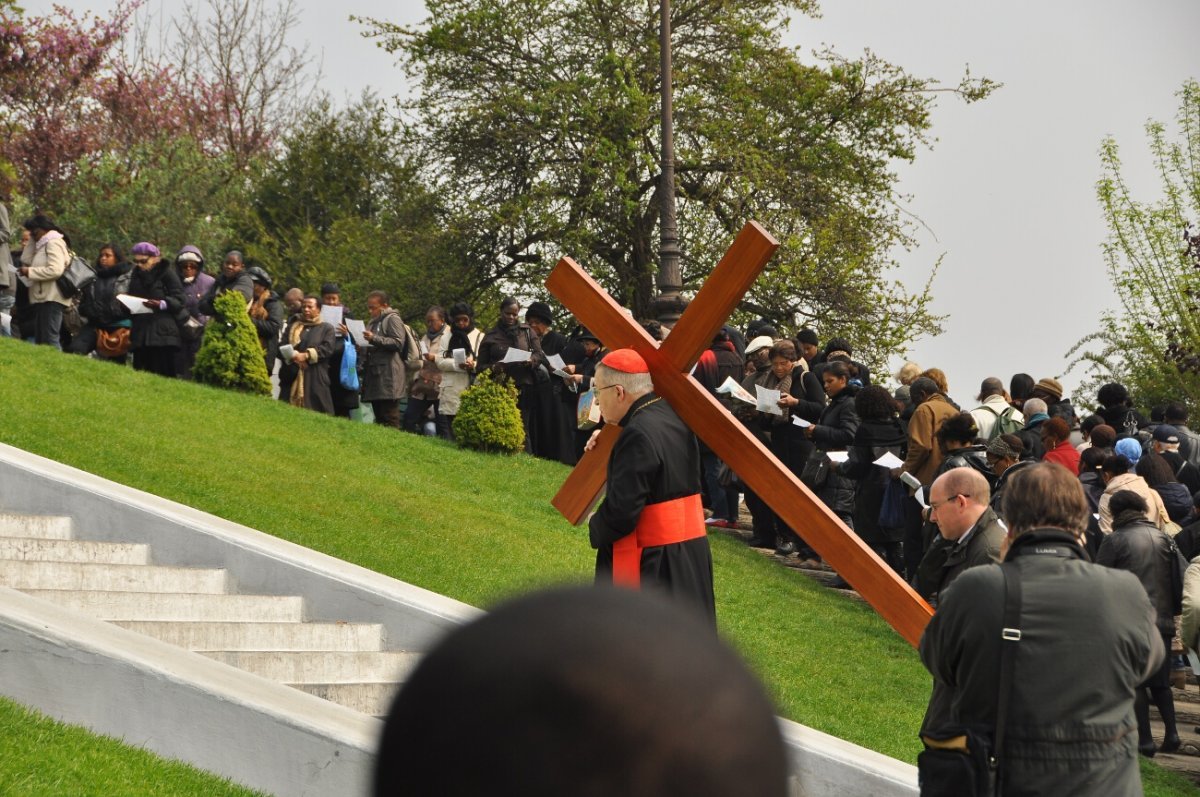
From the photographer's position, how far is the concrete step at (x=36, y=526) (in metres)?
8.36

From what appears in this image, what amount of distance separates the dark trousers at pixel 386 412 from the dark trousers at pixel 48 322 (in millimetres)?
3691

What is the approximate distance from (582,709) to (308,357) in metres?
15.5

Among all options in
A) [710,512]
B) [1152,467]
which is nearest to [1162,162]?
[710,512]

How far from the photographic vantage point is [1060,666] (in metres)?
4.13

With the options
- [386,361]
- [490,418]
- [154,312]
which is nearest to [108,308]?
[154,312]

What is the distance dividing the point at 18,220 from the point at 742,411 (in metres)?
20.6

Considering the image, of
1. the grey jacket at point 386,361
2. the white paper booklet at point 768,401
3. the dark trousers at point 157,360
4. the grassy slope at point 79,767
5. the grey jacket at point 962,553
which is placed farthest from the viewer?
the grey jacket at point 386,361

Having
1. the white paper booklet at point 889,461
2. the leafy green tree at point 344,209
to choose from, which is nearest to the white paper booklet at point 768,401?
the white paper booklet at point 889,461

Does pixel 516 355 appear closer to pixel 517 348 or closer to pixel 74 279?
pixel 517 348

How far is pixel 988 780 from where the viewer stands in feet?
13.5

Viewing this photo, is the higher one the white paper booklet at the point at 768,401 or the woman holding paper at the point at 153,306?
the woman holding paper at the point at 153,306

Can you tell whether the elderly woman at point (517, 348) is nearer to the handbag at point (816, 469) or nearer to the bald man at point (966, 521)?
the handbag at point (816, 469)

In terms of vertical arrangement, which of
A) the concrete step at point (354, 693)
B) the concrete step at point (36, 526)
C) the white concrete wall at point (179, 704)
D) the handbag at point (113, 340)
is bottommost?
the concrete step at point (354, 693)

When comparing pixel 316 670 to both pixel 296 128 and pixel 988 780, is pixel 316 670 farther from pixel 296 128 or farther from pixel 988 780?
pixel 296 128
